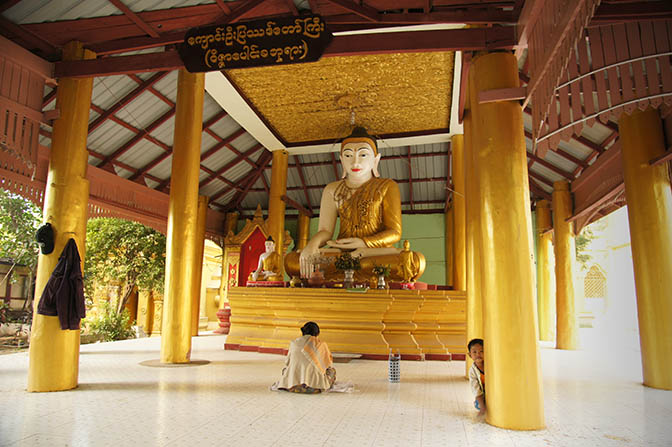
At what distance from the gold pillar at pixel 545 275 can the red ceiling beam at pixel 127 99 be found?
9.62 m

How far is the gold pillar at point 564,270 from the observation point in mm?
9914

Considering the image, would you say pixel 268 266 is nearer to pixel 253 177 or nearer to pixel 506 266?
pixel 253 177

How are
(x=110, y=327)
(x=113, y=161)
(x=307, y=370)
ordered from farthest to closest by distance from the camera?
(x=110, y=327)
(x=113, y=161)
(x=307, y=370)

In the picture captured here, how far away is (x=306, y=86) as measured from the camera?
910 cm

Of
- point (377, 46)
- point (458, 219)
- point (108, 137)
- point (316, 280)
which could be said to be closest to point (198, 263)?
point (108, 137)

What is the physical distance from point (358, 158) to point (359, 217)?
4.03 ft

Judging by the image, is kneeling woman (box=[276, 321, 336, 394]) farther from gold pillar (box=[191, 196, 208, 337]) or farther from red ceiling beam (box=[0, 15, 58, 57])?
gold pillar (box=[191, 196, 208, 337])

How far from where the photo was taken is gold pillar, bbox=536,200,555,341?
11.9 metres

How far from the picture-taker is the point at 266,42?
476 centimetres

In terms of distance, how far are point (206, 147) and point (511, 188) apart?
383 inches

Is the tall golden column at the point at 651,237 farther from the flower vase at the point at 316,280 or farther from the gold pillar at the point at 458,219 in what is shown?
the gold pillar at the point at 458,219

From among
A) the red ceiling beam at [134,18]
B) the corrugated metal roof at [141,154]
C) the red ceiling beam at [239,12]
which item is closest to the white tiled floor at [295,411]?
the red ceiling beam at [134,18]

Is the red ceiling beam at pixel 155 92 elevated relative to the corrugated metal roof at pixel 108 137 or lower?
elevated

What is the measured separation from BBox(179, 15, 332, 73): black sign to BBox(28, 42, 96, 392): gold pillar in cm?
163
